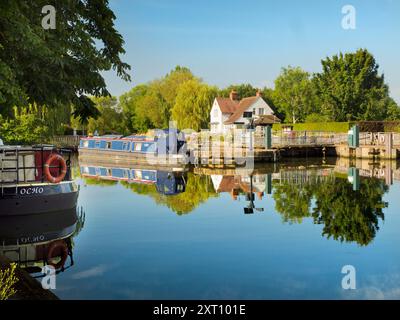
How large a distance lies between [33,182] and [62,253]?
4.37 meters

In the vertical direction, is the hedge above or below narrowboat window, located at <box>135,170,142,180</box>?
above

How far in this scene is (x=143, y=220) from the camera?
1728cm

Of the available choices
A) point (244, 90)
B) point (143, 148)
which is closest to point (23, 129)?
point (143, 148)

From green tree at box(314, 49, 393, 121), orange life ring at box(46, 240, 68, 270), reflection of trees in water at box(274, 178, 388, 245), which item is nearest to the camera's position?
orange life ring at box(46, 240, 68, 270)

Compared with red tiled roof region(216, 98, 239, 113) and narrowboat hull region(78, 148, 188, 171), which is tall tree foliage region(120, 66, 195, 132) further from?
narrowboat hull region(78, 148, 188, 171)

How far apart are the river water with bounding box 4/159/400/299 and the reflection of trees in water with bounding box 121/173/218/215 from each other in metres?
0.05

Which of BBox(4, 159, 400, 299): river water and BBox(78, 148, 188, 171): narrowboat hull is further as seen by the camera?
BBox(78, 148, 188, 171): narrowboat hull

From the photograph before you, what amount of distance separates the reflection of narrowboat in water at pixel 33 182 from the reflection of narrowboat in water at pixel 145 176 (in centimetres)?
793

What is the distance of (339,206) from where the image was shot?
19531 mm

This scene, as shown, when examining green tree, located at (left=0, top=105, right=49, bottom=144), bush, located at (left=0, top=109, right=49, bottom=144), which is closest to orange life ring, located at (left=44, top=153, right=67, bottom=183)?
green tree, located at (left=0, top=105, right=49, bottom=144)

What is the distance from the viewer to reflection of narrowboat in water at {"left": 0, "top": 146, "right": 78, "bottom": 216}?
15469 millimetres

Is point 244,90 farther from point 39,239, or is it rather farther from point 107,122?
point 39,239

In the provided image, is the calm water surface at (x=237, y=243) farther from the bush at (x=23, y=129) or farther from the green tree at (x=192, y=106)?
the green tree at (x=192, y=106)
